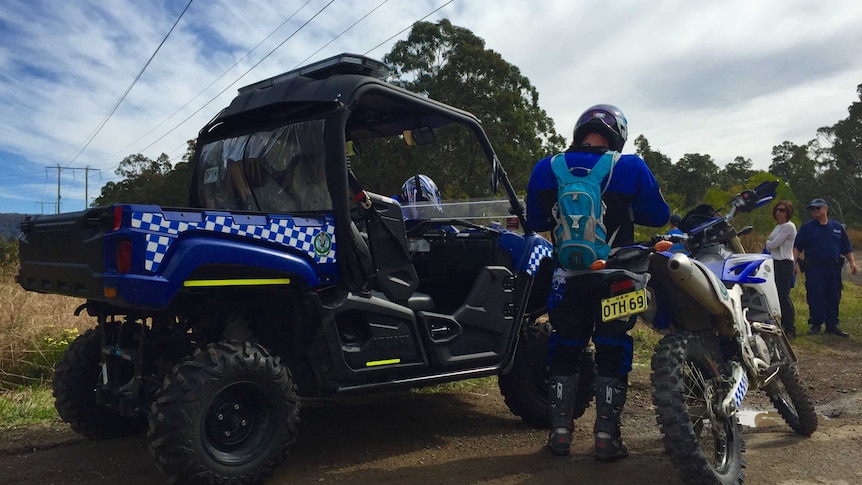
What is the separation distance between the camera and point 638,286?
3.33 metres

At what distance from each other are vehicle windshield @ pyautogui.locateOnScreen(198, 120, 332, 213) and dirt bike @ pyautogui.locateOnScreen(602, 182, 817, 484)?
172cm

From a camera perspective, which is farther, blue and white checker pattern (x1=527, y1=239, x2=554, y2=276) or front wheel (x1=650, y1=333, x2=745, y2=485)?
blue and white checker pattern (x1=527, y1=239, x2=554, y2=276)

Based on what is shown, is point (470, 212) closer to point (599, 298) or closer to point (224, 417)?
point (599, 298)

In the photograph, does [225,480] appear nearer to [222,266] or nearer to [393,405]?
[222,266]

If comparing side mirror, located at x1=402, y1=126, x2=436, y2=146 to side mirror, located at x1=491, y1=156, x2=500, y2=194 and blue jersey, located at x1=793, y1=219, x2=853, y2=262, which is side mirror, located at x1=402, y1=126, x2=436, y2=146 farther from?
blue jersey, located at x1=793, y1=219, x2=853, y2=262

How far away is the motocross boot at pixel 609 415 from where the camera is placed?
11.5 ft

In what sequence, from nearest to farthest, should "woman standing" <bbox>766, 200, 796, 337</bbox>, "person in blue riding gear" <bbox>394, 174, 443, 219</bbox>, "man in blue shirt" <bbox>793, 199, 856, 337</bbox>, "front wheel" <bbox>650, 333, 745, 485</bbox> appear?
"front wheel" <bbox>650, 333, 745, 485</bbox>, "person in blue riding gear" <bbox>394, 174, 443, 219</bbox>, "woman standing" <bbox>766, 200, 796, 337</bbox>, "man in blue shirt" <bbox>793, 199, 856, 337</bbox>

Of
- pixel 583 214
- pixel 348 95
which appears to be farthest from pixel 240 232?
pixel 583 214

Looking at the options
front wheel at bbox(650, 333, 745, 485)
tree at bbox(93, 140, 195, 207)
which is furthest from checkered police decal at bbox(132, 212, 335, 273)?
tree at bbox(93, 140, 195, 207)

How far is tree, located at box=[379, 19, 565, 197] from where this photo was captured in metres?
23.0

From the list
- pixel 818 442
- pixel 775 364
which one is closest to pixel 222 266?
pixel 775 364

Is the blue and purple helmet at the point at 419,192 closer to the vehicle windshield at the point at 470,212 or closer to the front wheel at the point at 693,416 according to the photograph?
the vehicle windshield at the point at 470,212

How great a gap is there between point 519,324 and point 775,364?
1.54 meters

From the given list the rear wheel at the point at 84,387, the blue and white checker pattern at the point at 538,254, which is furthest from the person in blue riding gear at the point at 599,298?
the rear wheel at the point at 84,387
